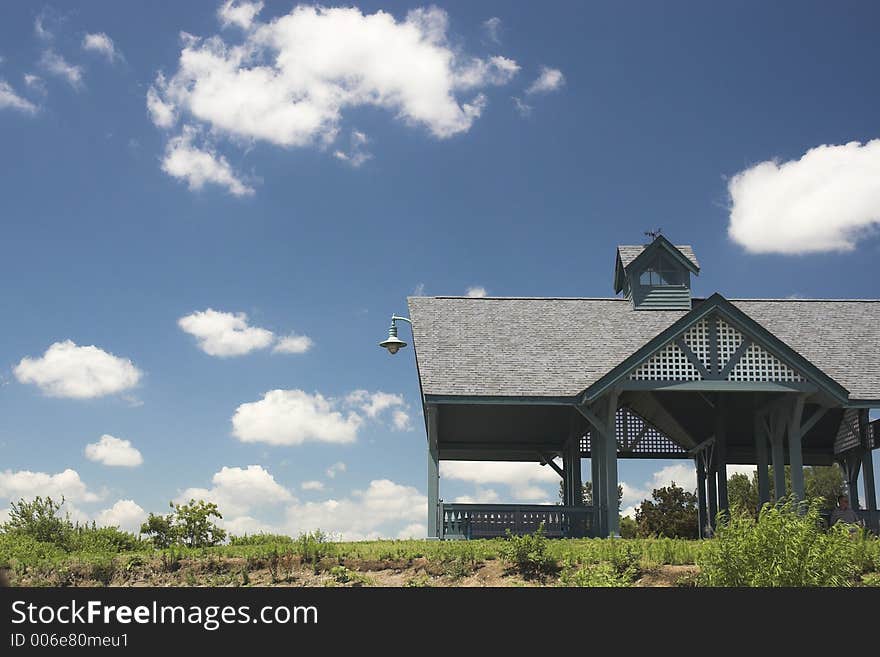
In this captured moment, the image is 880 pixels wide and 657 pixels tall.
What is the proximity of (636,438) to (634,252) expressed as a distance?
6138 mm

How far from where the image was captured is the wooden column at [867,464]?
1125 inches

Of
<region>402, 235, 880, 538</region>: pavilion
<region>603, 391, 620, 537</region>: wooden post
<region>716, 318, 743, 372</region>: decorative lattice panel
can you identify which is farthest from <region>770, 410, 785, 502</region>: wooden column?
<region>603, 391, 620, 537</region>: wooden post

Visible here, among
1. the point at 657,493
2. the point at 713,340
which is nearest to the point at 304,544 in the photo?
the point at 713,340

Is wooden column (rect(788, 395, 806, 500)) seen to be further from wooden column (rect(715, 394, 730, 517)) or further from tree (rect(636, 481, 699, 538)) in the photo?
tree (rect(636, 481, 699, 538))

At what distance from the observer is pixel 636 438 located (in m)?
29.9

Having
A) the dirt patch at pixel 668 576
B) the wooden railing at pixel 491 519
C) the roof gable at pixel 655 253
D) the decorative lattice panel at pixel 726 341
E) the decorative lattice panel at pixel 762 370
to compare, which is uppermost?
the roof gable at pixel 655 253

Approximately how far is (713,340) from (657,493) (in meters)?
20.8

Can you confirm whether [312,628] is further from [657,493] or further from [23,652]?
[657,493]

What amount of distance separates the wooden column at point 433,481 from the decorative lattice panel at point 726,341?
7242 millimetres

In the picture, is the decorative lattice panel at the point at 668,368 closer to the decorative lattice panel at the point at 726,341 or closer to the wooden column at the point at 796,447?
the decorative lattice panel at the point at 726,341

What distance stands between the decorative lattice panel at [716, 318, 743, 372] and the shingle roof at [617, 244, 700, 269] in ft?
24.1

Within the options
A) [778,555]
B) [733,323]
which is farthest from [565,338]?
[778,555]

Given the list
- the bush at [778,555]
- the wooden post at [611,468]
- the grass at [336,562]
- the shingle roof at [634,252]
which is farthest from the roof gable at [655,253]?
the bush at [778,555]

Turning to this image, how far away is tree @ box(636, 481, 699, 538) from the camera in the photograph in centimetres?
3688
